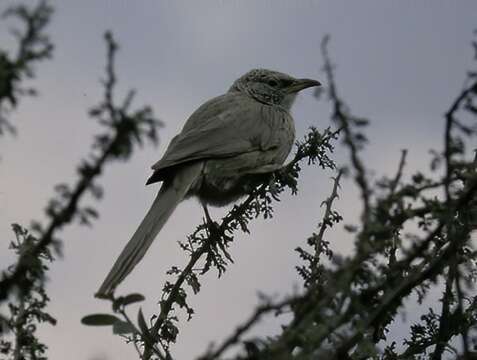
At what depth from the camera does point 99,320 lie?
193cm

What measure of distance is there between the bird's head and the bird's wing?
29 cm

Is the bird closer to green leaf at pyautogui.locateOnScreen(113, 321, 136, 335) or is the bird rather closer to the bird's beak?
the bird's beak

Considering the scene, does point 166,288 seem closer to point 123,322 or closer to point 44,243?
point 123,322

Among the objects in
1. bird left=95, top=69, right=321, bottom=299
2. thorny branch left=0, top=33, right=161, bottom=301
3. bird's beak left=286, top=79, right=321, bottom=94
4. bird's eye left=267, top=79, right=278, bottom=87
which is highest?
bird's eye left=267, top=79, right=278, bottom=87

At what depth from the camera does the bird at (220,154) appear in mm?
5248

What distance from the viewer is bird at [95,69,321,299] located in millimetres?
5248

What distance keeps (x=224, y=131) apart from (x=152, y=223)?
1.76 meters

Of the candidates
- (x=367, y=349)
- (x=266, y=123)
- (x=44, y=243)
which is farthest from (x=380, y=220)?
(x=266, y=123)

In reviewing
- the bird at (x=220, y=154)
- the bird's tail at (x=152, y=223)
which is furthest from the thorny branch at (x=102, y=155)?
the bird at (x=220, y=154)

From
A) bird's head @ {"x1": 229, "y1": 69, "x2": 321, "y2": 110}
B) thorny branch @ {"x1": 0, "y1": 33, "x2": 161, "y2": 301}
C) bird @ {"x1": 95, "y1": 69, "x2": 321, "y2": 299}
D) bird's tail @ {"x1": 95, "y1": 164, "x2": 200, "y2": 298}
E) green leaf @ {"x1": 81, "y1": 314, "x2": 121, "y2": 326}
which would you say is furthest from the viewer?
bird's head @ {"x1": 229, "y1": 69, "x2": 321, "y2": 110}

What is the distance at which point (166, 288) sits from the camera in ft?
11.6

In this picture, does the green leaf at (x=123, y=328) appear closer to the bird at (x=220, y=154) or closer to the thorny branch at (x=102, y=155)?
the thorny branch at (x=102, y=155)

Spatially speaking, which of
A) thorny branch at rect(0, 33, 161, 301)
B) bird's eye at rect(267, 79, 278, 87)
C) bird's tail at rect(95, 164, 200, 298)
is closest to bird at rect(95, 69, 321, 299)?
bird's tail at rect(95, 164, 200, 298)

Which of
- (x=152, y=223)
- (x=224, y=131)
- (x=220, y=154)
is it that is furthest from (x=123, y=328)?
(x=224, y=131)
